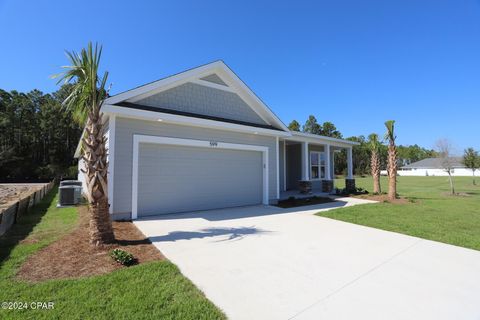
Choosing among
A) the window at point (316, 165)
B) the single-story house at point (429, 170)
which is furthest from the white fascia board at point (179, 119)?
the single-story house at point (429, 170)

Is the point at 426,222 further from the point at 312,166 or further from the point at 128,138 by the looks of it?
the point at 128,138

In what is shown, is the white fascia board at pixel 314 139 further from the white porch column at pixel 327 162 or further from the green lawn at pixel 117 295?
the green lawn at pixel 117 295

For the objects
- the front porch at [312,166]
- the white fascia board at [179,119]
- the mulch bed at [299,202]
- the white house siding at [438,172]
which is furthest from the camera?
the white house siding at [438,172]

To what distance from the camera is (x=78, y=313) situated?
277cm

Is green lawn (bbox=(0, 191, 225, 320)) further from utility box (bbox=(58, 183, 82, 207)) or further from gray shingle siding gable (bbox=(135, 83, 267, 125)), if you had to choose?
utility box (bbox=(58, 183, 82, 207))

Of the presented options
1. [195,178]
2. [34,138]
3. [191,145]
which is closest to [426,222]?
[195,178]

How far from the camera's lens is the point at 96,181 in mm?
5086

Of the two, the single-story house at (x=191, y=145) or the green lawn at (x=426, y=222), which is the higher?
the single-story house at (x=191, y=145)

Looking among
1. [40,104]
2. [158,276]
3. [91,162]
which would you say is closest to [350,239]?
[158,276]

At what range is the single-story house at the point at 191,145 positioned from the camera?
7.71 meters

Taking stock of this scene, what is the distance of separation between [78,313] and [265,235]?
4294mm

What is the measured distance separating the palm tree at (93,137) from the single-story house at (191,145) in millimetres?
2058

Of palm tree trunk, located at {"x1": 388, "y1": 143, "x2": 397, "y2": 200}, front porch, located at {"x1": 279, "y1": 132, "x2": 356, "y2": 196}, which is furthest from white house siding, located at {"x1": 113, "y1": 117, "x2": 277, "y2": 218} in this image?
palm tree trunk, located at {"x1": 388, "y1": 143, "x2": 397, "y2": 200}

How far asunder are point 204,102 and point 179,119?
2.07 metres
